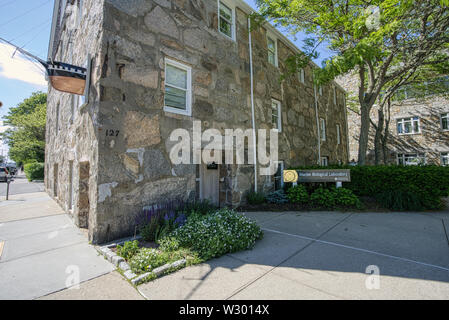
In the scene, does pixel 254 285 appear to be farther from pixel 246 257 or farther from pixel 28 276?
pixel 28 276

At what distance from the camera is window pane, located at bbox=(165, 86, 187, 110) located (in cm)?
507

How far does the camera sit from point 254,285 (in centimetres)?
244

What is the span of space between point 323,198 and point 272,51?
6095 millimetres

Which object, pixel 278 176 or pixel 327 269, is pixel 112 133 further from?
pixel 278 176

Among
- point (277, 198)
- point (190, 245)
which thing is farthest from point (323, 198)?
point (190, 245)

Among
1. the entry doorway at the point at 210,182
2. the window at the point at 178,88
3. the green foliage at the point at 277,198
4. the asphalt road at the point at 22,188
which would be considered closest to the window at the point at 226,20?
the window at the point at 178,88

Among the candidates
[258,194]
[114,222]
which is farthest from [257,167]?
[114,222]

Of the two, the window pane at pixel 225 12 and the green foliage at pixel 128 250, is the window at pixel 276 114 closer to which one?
the window pane at pixel 225 12

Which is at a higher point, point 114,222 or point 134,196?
point 134,196

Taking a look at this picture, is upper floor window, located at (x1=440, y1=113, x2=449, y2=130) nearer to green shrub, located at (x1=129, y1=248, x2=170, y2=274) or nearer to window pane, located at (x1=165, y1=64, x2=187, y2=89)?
window pane, located at (x1=165, y1=64, x2=187, y2=89)

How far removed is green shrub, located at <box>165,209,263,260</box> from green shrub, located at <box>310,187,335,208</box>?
3312 mm

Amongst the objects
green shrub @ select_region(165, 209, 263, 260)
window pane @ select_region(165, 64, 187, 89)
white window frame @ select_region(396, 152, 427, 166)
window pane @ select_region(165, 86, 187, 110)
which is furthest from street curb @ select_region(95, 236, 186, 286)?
white window frame @ select_region(396, 152, 427, 166)
